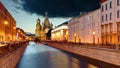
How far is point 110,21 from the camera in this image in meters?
60.7

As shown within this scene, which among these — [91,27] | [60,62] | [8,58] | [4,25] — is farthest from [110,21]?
[4,25]

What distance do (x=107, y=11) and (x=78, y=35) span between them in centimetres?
3702

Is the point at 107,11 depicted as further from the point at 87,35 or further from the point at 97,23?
the point at 87,35

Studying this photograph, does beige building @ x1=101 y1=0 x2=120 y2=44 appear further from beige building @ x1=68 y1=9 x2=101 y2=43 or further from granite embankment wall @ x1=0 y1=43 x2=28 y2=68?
granite embankment wall @ x1=0 y1=43 x2=28 y2=68

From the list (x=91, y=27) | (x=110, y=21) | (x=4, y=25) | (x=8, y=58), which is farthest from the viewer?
(x=4, y=25)

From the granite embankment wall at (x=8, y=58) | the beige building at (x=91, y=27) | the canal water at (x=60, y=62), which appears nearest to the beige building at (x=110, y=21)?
the beige building at (x=91, y=27)

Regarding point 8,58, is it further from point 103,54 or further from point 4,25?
point 4,25

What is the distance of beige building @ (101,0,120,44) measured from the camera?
56656mm

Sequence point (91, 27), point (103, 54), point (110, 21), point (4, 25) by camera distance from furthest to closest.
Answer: point (4, 25), point (91, 27), point (110, 21), point (103, 54)

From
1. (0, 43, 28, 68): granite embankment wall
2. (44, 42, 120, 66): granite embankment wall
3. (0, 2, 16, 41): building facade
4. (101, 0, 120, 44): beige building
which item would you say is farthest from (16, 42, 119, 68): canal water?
(0, 2, 16, 41): building facade

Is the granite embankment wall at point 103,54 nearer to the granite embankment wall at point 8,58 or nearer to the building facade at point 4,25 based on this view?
the granite embankment wall at point 8,58

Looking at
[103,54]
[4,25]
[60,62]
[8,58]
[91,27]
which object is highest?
[4,25]

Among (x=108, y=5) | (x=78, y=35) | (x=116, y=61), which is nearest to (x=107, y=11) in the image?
(x=108, y=5)

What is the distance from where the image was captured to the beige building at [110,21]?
186 ft
